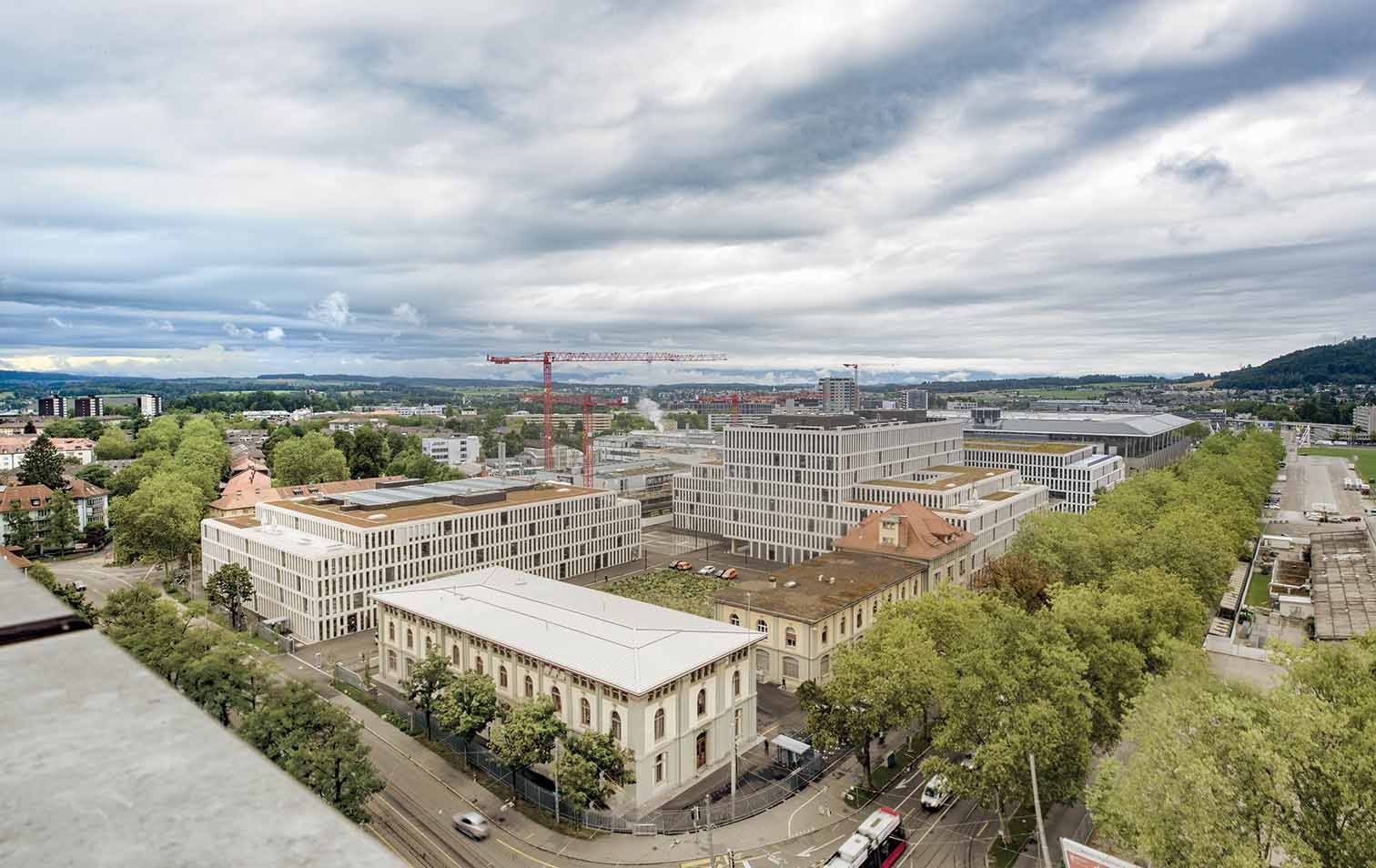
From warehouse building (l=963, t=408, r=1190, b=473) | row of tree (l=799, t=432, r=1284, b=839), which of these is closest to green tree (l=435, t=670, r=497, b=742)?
row of tree (l=799, t=432, r=1284, b=839)

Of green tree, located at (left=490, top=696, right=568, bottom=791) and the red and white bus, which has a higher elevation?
green tree, located at (left=490, top=696, right=568, bottom=791)

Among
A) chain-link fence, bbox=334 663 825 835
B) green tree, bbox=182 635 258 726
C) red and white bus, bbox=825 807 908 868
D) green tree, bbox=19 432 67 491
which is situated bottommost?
chain-link fence, bbox=334 663 825 835

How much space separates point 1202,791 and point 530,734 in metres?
27.0

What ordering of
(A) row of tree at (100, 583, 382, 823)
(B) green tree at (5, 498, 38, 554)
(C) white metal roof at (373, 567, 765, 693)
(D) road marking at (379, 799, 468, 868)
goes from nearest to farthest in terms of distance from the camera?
1. (A) row of tree at (100, 583, 382, 823)
2. (D) road marking at (379, 799, 468, 868)
3. (C) white metal roof at (373, 567, 765, 693)
4. (B) green tree at (5, 498, 38, 554)

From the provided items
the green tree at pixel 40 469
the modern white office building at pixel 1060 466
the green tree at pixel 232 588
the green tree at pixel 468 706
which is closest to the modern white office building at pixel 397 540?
the green tree at pixel 232 588

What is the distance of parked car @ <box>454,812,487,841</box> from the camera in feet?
114

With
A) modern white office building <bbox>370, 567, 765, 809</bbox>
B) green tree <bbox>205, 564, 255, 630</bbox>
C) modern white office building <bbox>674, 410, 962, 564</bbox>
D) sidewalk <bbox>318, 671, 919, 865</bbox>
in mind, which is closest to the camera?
sidewalk <bbox>318, 671, 919, 865</bbox>

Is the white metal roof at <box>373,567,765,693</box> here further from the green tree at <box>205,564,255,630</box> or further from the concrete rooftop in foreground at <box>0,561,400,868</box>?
the concrete rooftop in foreground at <box>0,561,400,868</box>

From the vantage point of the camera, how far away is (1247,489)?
3597 inches

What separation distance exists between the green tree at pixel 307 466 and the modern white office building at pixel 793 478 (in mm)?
56214

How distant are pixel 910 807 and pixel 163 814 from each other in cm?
4103

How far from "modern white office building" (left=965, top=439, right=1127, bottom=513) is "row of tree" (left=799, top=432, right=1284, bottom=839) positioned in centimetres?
5247

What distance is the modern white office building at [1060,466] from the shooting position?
107438 mm

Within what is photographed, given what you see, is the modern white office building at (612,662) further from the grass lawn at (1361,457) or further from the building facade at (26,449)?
the grass lawn at (1361,457)
